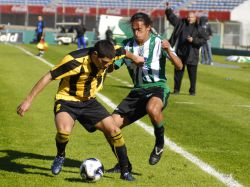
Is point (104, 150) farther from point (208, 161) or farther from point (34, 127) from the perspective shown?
point (34, 127)

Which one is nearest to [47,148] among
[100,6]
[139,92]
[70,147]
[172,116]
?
[70,147]

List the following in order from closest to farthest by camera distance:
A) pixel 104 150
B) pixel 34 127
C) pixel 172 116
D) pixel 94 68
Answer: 1. pixel 94 68
2. pixel 104 150
3. pixel 34 127
4. pixel 172 116

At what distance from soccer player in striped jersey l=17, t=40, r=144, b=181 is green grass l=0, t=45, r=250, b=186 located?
14.4 inches

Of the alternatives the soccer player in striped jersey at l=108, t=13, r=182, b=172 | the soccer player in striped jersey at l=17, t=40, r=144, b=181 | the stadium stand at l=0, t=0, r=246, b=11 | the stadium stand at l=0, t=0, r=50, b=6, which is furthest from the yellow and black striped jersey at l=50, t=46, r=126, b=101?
the stadium stand at l=0, t=0, r=50, b=6

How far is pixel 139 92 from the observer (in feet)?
25.7

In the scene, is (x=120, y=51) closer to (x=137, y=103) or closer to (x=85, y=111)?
(x=85, y=111)

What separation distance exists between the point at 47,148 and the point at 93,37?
1924 inches

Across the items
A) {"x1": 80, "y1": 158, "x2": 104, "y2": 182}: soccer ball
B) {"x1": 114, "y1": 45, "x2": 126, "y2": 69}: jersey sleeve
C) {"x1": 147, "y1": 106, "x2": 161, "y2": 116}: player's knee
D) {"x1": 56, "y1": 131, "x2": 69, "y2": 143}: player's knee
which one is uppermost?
{"x1": 114, "y1": 45, "x2": 126, "y2": 69}: jersey sleeve

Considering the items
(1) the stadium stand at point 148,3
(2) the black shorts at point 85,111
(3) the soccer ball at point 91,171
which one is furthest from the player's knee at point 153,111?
(1) the stadium stand at point 148,3

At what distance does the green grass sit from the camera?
23.8ft

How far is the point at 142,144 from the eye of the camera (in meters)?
9.36

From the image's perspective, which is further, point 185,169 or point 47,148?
point 47,148

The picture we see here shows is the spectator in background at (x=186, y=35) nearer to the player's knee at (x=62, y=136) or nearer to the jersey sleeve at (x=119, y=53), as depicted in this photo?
the jersey sleeve at (x=119, y=53)

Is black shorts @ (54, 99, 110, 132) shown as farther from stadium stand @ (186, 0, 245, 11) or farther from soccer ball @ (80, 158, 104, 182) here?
stadium stand @ (186, 0, 245, 11)
